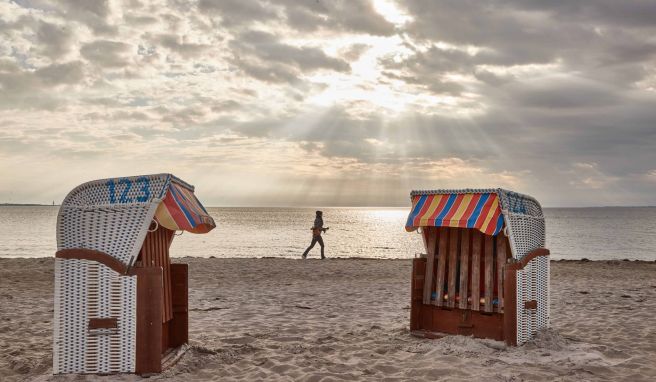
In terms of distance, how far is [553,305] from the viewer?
34.9ft

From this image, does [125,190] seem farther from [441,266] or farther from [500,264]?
[500,264]

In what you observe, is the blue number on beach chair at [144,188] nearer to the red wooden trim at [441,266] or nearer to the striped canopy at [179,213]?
the striped canopy at [179,213]

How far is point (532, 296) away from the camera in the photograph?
7.16m

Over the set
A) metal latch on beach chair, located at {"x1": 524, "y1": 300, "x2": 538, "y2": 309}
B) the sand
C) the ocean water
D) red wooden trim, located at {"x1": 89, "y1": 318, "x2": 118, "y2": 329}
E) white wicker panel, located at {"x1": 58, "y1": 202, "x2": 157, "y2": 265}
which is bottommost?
the ocean water

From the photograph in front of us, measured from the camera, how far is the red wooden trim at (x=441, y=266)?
299 inches

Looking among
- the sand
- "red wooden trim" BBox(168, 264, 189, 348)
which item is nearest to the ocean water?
the sand

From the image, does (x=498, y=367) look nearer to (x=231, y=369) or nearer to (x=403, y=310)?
(x=231, y=369)

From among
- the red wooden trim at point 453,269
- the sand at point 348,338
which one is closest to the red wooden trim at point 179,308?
the sand at point 348,338

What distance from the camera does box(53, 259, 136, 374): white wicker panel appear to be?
17.7 feet

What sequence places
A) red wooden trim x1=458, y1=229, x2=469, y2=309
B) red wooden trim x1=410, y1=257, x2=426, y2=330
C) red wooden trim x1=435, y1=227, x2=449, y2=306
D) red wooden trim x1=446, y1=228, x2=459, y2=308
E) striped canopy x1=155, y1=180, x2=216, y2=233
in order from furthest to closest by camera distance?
red wooden trim x1=410, y1=257, x2=426, y2=330, red wooden trim x1=435, y1=227, x2=449, y2=306, red wooden trim x1=446, y1=228, x2=459, y2=308, red wooden trim x1=458, y1=229, x2=469, y2=309, striped canopy x1=155, y1=180, x2=216, y2=233

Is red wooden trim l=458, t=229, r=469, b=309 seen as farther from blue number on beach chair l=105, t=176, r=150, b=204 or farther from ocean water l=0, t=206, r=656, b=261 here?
ocean water l=0, t=206, r=656, b=261

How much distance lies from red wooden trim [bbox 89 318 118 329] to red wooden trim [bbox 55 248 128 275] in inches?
19.7

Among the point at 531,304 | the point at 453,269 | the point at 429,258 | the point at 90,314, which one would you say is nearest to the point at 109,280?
the point at 90,314

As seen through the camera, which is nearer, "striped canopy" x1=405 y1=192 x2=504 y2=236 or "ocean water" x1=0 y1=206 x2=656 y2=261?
"striped canopy" x1=405 y1=192 x2=504 y2=236
